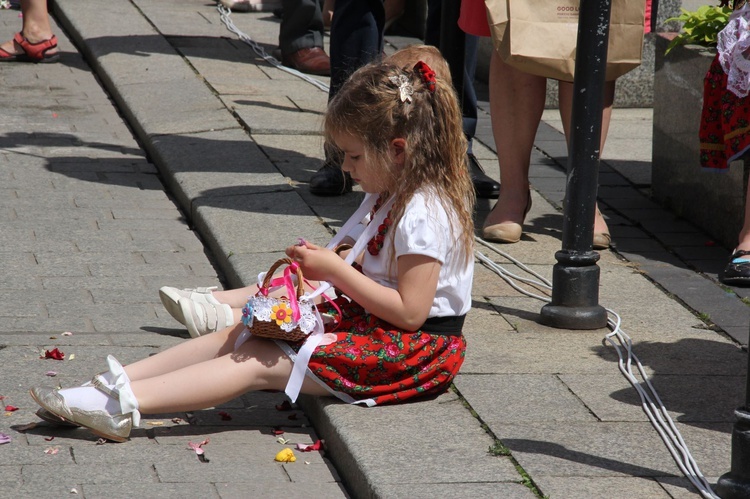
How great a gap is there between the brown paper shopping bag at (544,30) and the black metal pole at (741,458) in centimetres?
211

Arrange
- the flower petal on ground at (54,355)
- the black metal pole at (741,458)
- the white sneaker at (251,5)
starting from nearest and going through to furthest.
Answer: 1. the black metal pole at (741,458)
2. the flower petal on ground at (54,355)
3. the white sneaker at (251,5)

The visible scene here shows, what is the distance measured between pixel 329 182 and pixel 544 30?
1225 millimetres

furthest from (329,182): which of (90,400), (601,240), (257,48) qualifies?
(257,48)

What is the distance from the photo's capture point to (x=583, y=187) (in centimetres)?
378

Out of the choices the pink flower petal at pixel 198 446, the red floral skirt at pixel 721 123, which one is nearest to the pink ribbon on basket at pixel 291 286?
the pink flower petal at pixel 198 446

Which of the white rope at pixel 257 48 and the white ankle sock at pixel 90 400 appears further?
the white rope at pixel 257 48

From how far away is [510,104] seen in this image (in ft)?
15.6

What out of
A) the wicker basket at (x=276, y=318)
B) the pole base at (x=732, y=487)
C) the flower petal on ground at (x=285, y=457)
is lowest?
the flower petal on ground at (x=285, y=457)

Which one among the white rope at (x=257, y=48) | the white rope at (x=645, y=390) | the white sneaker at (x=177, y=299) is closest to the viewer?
the white rope at (x=645, y=390)

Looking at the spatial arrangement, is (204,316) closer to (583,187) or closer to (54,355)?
(54,355)

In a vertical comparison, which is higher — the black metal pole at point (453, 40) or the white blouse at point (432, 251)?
the black metal pole at point (453, 40)

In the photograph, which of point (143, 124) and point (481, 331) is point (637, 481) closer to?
point (481, 331)

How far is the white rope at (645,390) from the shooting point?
277cm

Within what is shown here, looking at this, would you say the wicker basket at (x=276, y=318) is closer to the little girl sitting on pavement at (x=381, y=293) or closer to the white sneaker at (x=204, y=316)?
the little girl sitting on pavement at (x=381, y=293)
